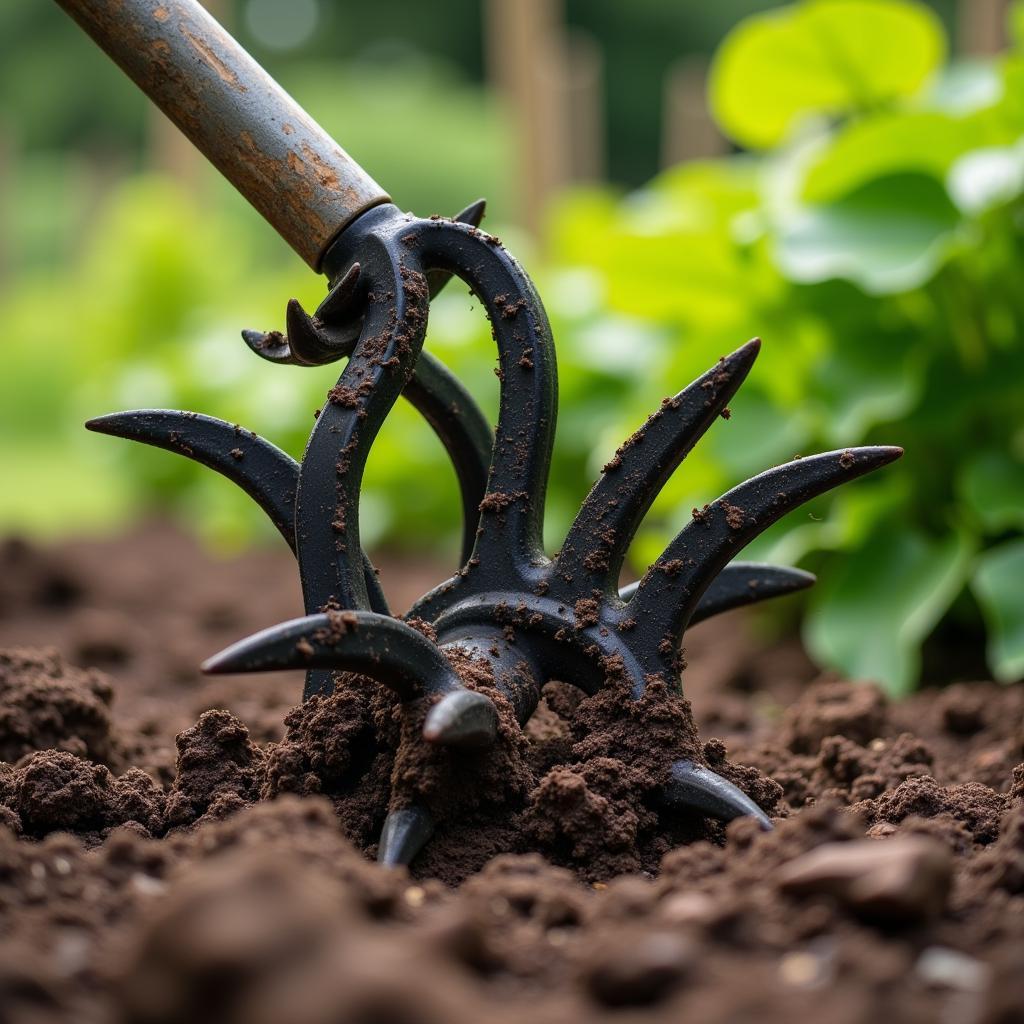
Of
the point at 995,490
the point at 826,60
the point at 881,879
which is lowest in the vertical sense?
the point at 881,879

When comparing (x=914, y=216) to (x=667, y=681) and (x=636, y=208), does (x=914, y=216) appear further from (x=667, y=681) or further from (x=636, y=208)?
(x=636, y=208)

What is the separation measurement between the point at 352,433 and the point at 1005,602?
1313mm

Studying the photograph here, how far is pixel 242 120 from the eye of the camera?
117 centimetres

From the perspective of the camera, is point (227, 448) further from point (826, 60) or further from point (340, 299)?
point (826, 60)

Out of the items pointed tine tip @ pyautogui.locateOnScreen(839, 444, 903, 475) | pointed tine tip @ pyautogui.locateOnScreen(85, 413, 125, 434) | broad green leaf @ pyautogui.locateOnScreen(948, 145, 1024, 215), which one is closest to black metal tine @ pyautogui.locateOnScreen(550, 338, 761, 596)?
pointed tine tip @ pyautogui.locateOnScreen(839, 444, 903, 475)

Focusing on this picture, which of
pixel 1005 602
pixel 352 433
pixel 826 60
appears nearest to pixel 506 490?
pixel 352 433

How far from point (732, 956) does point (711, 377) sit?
19.8 inches

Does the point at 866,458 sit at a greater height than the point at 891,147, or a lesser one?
lesser

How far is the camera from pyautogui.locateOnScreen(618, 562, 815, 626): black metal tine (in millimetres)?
1256

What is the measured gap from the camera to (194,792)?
1088 millimetres

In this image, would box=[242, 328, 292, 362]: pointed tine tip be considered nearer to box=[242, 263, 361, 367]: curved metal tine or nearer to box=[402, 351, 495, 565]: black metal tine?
box=[242, 263, 361, 367]: curved metal tine

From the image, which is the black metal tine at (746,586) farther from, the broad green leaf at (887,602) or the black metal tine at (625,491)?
the broad green leaf at (887,602)

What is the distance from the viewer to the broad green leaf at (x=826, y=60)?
8.30ft

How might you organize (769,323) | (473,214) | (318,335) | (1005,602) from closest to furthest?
1. (318,335)
2. (473,214)
3. (1005,602)
4. (769,323)
